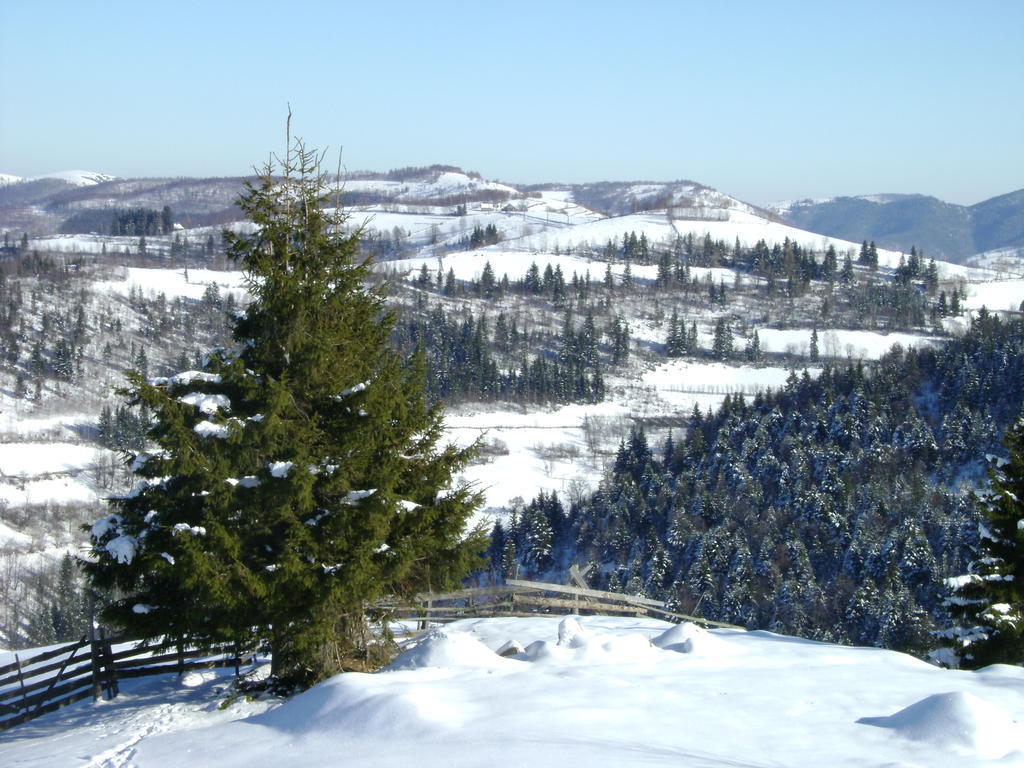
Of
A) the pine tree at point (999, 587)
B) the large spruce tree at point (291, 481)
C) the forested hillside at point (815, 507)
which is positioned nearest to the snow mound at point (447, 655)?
the large spruce tree at point (291, 481)

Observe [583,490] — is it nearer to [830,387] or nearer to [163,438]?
[830,387]

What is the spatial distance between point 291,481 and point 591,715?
18.2 ft

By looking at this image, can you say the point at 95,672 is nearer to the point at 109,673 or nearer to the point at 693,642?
the point at 109,673

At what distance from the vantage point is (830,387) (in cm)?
9156

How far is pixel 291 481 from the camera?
12727 millimetres

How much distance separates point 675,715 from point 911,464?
7446 centimetres

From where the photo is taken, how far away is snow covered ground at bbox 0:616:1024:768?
8.99 meters

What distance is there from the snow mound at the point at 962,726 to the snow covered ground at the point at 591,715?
2 cm

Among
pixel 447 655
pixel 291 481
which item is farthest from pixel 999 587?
pixel 291 481

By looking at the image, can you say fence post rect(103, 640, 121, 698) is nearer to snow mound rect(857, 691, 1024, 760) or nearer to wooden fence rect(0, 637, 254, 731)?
wooden fence rect(0, 637, 254, 731)

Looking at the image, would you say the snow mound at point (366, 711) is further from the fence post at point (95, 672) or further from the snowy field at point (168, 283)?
the snowy field at point (168, 283)

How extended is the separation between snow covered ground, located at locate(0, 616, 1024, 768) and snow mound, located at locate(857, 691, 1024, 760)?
17 millimetres

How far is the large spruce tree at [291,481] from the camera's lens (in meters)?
12.8

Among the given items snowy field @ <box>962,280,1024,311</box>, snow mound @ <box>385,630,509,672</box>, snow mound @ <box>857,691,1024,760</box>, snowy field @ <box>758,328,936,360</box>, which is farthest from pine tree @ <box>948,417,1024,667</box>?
snowy field @ <box>962,280,1024,311</box>
